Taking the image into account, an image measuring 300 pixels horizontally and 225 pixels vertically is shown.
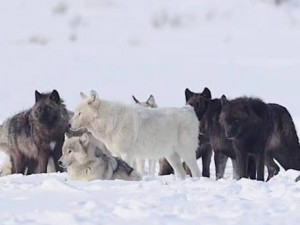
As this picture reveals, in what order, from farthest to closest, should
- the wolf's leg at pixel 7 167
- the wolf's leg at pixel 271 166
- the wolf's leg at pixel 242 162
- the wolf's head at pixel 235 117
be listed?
the wolf's leg at pixel 7 167 → the wolf's leg at pixel 271 166 → the wolf's leg at pixel 242 162 → the wolf's head at pixel 235 117

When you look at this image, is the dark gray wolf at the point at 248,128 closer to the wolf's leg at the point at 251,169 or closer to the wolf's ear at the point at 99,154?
the wolf's leg at the point at 251,169

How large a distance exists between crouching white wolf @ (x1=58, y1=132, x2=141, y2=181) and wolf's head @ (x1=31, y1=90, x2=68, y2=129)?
2.37m

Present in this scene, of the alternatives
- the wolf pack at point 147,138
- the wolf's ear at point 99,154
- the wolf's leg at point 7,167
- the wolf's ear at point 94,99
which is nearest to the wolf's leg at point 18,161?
the wolf pack at point 147,138

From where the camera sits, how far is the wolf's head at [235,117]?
10.9 meters

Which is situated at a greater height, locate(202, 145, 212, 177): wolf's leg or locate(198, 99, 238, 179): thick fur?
locate(198, 99, 238, 179): thick fur

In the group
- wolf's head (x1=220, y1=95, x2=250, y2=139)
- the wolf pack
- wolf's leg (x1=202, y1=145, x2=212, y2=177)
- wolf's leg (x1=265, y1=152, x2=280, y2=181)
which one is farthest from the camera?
wolf's leg (x1=202, y1=145, x2=212, y2=177)

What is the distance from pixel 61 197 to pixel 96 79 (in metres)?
19.7

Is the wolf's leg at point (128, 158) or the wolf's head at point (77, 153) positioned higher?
the wolf's head at point (77, 153)

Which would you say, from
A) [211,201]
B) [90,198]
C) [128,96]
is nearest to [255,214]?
[211,201]

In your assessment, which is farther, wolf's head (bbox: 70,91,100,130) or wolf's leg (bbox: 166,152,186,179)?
wolf's leg (bbox: 166,152,186,179)

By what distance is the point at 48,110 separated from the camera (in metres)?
12.5

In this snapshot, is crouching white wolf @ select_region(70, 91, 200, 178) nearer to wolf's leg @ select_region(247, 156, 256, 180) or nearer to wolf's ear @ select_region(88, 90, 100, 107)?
wolf's ear @ select_region(88, 90, 100, 107)

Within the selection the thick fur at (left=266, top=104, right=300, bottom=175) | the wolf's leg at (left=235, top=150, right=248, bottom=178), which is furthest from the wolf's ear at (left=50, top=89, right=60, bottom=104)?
the thick fur at (left=266, top=104, right=300, bottom=175)

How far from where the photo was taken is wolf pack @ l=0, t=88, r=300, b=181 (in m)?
10.2
